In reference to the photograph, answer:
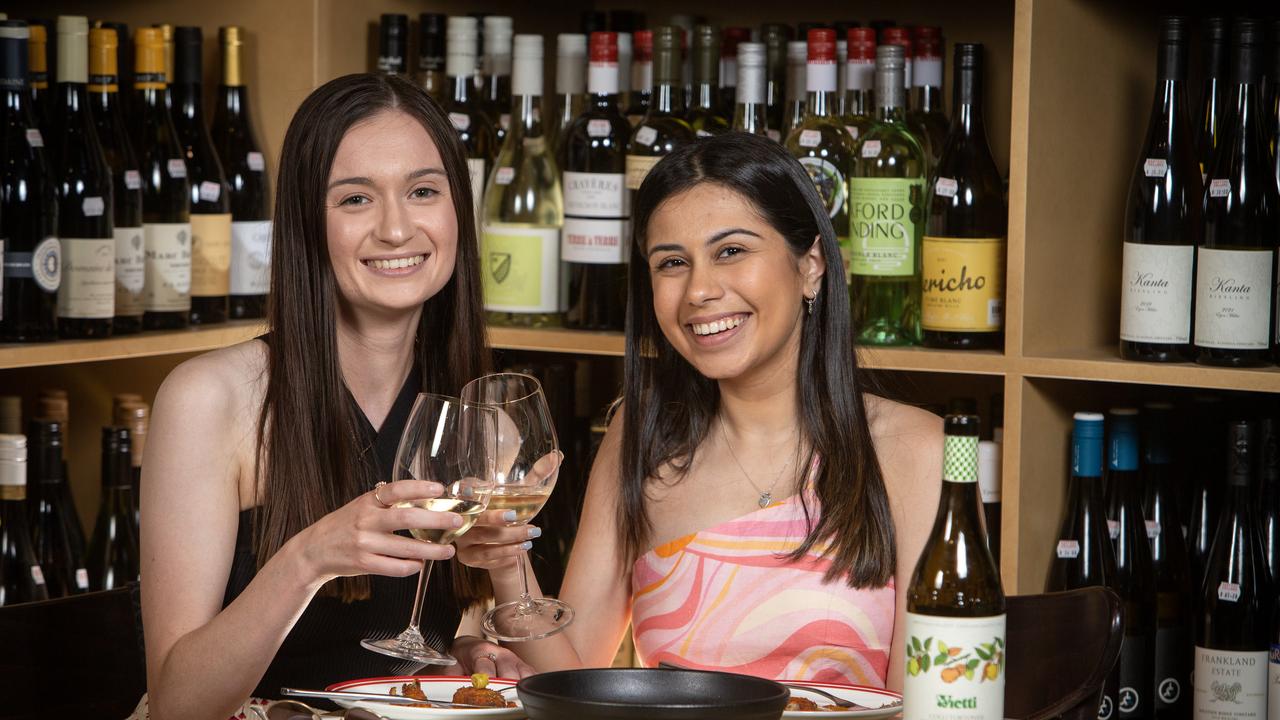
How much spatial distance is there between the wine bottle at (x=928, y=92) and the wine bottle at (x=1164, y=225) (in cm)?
22

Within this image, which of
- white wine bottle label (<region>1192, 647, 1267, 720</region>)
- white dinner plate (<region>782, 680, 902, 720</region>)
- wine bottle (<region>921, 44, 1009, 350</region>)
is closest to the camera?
white dinner plate (<region>782, 680, 902, 720</region>)

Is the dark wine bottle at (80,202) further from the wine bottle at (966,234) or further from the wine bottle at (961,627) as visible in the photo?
the wine bottle at (961,627)

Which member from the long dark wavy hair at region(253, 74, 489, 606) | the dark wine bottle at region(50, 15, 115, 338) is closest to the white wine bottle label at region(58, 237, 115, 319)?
the dark wine bottle at region(50, 15, 115, 338)

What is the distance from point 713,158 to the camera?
141cm

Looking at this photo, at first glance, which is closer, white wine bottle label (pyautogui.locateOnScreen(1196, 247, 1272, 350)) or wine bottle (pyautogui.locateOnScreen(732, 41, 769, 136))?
white wine bottle label (pyautogui.locateOnScreen(1196, 247, 1272, 350))

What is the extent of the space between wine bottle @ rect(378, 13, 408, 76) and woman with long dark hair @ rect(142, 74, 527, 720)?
1.59ft

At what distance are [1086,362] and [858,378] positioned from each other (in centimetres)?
25

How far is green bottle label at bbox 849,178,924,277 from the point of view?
1630mm

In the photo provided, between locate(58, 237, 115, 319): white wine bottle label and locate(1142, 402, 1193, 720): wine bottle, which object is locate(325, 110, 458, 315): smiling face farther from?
locate(1142, 402, 1193, 720): wine bottle

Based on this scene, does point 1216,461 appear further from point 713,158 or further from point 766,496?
point 713,158

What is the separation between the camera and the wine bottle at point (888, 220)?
163 centimetres

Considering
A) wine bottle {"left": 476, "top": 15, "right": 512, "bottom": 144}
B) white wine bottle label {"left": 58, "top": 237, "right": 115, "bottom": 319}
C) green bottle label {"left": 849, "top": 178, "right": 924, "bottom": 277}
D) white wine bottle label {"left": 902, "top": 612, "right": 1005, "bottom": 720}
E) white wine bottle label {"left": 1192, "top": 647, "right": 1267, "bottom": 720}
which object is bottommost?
white wine bottle label {"left": 1192, "top": 647, "right": 1267, "bottom": 720}

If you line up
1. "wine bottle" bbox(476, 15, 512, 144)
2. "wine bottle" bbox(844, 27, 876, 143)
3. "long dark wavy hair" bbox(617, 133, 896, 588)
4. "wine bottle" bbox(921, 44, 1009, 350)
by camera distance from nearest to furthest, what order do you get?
"long dark wavy hair" bbox(617, 133, 896, 588), "wine bottle" bbox(921, 44, 1009, 350), "wine bottle" bbox(844, 27, 876, 143), "wine bottle" bbox(476, 15, 512, 144)

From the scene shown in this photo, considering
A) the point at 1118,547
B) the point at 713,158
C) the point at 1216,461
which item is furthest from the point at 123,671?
the point at 1216,461
